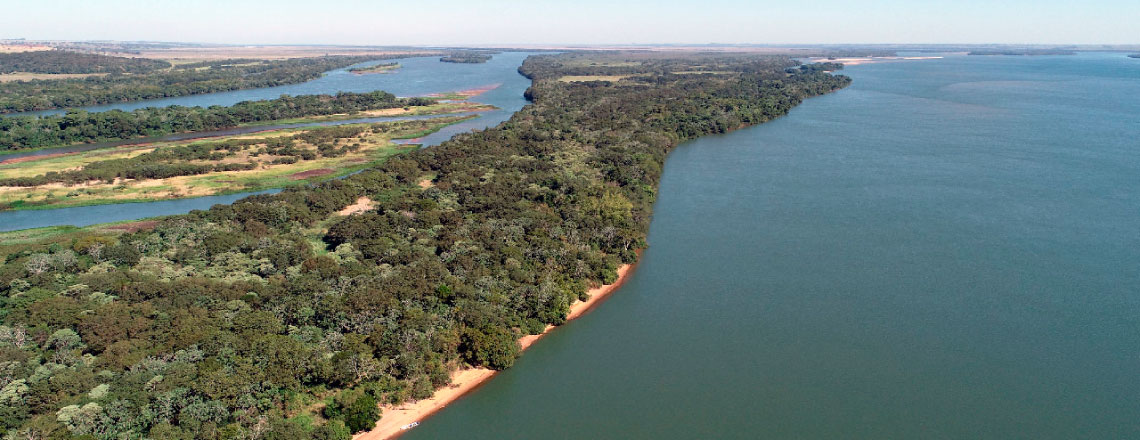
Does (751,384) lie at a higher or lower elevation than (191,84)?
lower

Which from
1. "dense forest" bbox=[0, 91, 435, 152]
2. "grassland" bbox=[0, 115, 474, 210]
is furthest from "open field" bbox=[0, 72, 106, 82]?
"grassland" bbox=[0, 115, 474, 210]

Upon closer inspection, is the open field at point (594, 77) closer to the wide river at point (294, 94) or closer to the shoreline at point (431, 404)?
the wide river at point (294, 94)

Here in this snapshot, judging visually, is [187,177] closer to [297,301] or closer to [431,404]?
[297,301]

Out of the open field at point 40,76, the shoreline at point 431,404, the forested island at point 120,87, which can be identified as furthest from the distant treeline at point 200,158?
the open field at point 40,76

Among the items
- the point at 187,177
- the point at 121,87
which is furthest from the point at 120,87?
the point at 187,177

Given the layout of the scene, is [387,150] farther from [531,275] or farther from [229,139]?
[531,275]

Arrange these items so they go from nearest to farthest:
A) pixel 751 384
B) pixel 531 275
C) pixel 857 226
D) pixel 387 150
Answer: pixel 751 384
pixel 531 275
pixel 857 226
pixel 387 150

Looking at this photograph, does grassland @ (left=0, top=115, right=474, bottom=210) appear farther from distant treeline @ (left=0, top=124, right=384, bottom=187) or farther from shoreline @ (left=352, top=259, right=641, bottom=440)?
shoreline @ (left=352, top=259, right=641, bottom=440)

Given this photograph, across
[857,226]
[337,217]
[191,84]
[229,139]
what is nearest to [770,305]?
[857,226]
